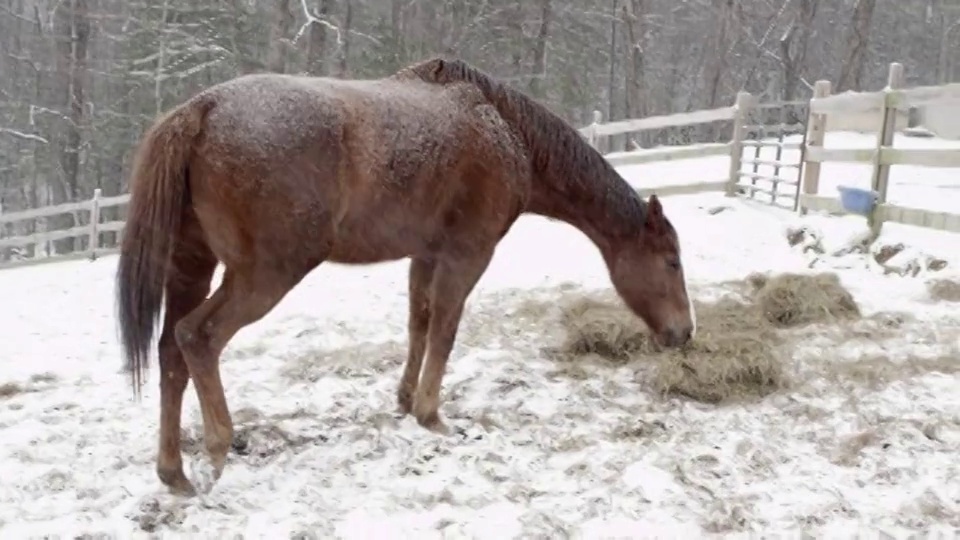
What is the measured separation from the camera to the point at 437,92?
3982mm

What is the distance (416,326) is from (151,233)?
1686 millimetres

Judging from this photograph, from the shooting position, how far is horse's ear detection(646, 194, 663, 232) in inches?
179

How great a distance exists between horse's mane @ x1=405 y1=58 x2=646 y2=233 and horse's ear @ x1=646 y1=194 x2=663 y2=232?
0.05 meters

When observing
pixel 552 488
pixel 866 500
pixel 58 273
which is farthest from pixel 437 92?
pixel 58 273

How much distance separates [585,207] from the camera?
14.8ft

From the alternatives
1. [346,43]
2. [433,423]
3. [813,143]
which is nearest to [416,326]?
[433,423]

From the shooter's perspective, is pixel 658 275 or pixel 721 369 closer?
pixel 721 369

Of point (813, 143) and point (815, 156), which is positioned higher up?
point (813, 143)

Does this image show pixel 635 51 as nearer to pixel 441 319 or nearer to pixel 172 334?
pixel 441 319

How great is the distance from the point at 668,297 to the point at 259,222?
2487 mm

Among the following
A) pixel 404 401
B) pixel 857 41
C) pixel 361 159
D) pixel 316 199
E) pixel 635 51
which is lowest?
pixel 404 401

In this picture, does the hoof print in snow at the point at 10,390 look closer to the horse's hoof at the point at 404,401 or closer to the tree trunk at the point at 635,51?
the horse's hoof at the point at 404,401

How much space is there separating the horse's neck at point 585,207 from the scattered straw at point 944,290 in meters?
2.85

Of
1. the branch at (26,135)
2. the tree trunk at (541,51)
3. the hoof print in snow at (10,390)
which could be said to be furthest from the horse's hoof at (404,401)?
the branch at (26,135)
